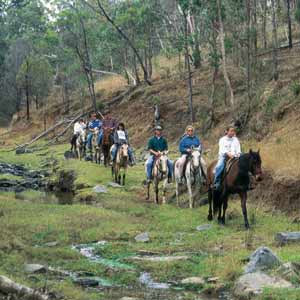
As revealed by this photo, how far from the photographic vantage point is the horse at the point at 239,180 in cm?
1452

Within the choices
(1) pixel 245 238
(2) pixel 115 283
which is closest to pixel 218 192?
(1) pixel 245 238

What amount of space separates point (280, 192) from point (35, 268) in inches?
331

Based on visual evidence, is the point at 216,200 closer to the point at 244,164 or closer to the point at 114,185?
the point at 244,164

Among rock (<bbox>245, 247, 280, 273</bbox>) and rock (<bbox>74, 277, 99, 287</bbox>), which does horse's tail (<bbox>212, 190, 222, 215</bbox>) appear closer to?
rock (<bbox>245, 247, 280, 273</bbox>)

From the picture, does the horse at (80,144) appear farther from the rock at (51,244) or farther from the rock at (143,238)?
the rock at (51,244)

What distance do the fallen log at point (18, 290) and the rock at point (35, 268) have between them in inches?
67.6

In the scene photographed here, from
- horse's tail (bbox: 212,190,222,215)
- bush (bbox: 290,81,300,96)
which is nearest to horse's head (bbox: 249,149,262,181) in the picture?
horse's tail (bbox: 212,190,222,215)

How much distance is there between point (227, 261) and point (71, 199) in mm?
11752

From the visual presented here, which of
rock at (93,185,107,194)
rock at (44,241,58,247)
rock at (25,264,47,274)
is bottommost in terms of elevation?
rock at (44,241,58,247)

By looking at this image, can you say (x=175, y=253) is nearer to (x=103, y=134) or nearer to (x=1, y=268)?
(x=1, y=268)

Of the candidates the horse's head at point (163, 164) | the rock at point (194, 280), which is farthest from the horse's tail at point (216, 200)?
the rock at point (194, 280)

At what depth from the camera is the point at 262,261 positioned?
386 inches

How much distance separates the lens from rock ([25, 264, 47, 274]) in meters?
9.88

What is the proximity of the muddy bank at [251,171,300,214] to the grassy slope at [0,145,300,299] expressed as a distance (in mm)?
437
